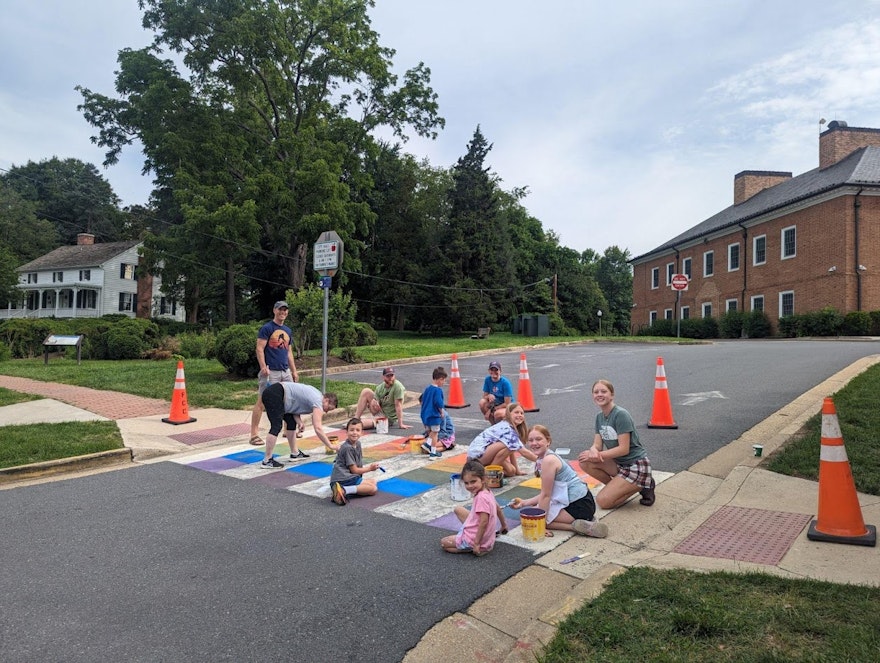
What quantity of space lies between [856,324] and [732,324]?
25.3 ft

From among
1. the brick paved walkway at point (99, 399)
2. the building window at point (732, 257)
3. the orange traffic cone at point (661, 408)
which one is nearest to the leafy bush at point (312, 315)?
the brick paved walkway at point (99, 399)

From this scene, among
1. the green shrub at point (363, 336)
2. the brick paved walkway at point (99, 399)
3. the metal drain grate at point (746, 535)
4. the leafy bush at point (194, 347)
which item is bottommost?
the metal drain grate at point (746, 535)

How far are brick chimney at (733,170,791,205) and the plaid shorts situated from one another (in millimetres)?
43203

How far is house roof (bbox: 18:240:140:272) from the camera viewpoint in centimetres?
5350

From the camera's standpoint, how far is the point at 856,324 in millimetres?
27906

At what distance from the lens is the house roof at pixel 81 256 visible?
53.5 metres

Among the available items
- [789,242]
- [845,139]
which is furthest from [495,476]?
[845,139]

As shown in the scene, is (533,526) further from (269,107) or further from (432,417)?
(269,107)

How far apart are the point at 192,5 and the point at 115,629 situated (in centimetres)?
3543

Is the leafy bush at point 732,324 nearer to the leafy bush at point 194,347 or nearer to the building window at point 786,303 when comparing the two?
the building window at point 786,303

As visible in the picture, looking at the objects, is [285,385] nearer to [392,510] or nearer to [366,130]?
[392,510]

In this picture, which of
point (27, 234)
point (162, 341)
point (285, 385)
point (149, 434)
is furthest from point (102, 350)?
point (27, 234)

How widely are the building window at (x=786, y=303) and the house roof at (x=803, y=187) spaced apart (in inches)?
→ 193

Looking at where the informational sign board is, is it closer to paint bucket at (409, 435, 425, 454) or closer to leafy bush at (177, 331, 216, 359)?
paint bucket at (409, 435, 425, 454)
